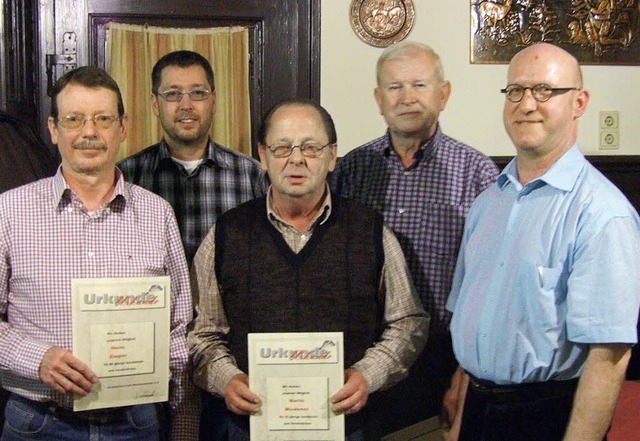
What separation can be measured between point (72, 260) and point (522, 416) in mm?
1089

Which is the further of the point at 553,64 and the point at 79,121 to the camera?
the point at 79,121

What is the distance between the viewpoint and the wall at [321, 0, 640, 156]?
321 cm

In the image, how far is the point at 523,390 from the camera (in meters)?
1.65

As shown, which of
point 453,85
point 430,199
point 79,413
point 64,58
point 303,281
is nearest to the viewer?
point 79,413

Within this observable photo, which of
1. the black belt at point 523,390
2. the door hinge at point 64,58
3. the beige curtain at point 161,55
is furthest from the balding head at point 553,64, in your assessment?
the door hinge at point 64,58

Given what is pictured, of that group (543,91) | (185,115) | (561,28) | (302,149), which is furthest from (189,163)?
(561,28)

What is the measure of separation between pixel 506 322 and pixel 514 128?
1.45ft

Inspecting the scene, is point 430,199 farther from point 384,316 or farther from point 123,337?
point 123,337

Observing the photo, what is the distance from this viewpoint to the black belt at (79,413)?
171 cm

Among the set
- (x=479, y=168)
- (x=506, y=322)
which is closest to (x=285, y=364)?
(x=506, y=322)

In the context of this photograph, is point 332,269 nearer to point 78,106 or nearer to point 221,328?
point 221,328

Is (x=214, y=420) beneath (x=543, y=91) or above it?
beneath

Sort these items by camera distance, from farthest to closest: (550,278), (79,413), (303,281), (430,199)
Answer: (430,199) < (303,281) < (79,413) < (550,278)

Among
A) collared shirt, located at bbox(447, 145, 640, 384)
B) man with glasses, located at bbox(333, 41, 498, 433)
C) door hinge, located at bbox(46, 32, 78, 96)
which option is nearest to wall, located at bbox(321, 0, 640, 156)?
man with glasses, located at bbox(333, 41, 498, 433)
